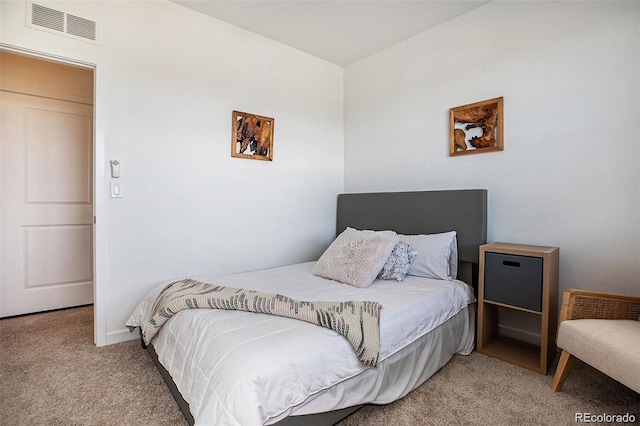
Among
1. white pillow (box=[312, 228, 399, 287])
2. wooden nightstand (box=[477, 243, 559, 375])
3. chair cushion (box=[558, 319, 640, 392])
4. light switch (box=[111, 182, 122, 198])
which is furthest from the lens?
light switch (box=[111, 182, 122, 198])

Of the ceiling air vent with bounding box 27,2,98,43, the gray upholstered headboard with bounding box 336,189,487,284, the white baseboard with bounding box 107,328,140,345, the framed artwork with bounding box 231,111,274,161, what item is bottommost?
the white baseboard with bounding box 107,328,140,345

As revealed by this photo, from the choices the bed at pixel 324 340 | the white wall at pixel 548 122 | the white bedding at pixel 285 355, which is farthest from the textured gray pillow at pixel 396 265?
the white wall at pixel 548 122

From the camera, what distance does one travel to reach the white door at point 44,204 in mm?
2875

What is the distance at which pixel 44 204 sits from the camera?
305 cm

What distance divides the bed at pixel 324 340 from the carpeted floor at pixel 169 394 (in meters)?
0.10

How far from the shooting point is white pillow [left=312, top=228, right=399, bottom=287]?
2230 mm

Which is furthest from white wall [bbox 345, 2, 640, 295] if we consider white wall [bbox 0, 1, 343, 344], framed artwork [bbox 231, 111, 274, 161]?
framed artwork [bbox 231, 111, 274, 161]

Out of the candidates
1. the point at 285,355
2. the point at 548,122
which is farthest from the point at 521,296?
the point at 285,355

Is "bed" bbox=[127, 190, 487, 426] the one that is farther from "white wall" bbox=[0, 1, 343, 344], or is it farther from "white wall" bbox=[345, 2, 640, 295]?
"white wall" bbox=[0, 1, 343, 344]

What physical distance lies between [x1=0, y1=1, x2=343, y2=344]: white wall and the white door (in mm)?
1259

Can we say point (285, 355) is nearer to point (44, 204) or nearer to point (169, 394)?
point (169, 394)

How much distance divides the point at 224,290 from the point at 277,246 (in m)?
1.32

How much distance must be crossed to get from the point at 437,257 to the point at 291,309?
1316 millimetres

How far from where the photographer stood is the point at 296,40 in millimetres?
3141
